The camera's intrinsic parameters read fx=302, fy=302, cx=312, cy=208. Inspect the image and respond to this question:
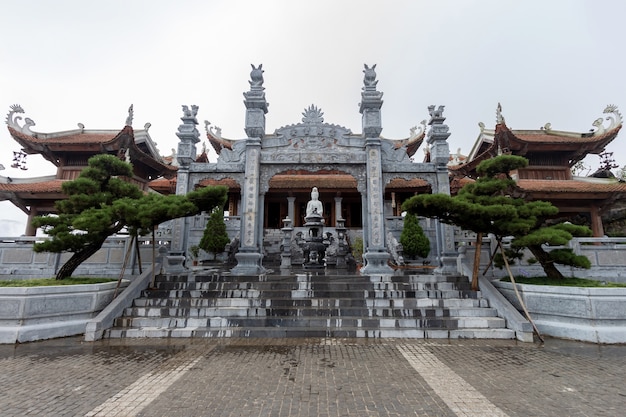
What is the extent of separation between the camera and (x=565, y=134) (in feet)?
59.9

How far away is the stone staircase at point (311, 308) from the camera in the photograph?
6.48 meters

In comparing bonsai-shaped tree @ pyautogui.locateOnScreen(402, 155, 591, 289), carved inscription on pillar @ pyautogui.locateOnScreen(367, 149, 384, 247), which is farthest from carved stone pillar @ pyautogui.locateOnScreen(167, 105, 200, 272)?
bonsai-shaped tree @ pyautogui.locateOnScreen(402, 155, 591, 289)

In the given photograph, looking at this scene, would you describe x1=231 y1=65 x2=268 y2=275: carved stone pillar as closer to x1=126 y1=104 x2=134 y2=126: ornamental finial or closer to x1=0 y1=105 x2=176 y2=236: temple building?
x1=0 y1=105 x2=176 y2=236: temple building

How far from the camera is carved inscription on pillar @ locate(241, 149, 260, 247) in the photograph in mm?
10286

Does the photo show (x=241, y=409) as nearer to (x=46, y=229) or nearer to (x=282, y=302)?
(x=282, y=302)

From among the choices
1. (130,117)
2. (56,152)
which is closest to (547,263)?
(130,117)

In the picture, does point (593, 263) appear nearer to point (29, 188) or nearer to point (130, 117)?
point (130, 117)

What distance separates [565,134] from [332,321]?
20.0m

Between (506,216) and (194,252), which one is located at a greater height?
(506,216)

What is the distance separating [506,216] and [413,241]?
8.04 metres

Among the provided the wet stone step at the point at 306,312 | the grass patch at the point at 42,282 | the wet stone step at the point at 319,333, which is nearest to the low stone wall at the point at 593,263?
the wet stone step at the point at 306,312

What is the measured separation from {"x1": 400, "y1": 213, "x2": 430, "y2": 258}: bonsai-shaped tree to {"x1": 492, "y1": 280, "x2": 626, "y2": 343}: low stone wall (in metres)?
8.18

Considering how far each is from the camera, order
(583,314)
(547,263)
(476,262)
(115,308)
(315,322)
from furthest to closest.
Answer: (476,262) → (547,263) → (115,308) → (315,322) → (583,314)

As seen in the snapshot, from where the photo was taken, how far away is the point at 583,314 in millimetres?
6262
